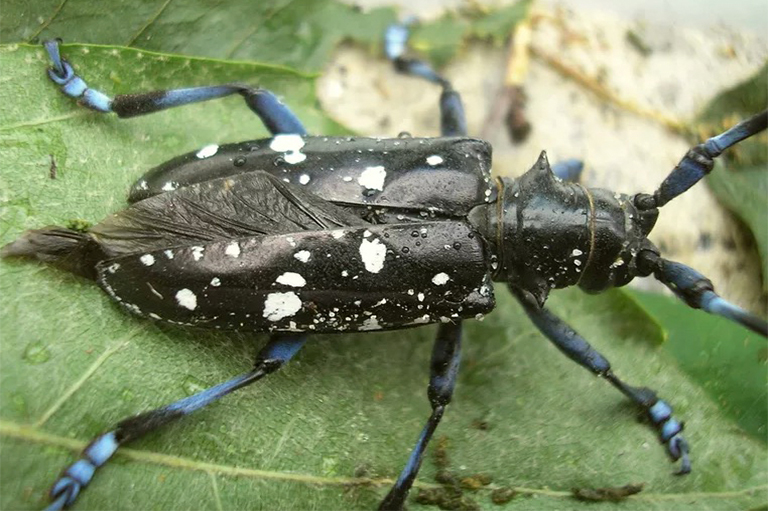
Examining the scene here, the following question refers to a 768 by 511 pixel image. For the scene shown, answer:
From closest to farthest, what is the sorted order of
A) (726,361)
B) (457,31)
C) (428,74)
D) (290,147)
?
(290,147)
(726,361)
(428,74)
(457,31)

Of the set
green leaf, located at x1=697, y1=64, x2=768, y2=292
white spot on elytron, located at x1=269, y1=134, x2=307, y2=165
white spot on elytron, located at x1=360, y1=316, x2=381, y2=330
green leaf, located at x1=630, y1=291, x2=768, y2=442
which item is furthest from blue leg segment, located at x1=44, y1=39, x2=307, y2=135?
green leaf, located at x1=697, y1=64, x2=768, y2=292

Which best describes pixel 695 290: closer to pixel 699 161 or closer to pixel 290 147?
pixel 699 161

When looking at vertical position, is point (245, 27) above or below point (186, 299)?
above

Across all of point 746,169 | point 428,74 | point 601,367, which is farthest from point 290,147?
point 746,169

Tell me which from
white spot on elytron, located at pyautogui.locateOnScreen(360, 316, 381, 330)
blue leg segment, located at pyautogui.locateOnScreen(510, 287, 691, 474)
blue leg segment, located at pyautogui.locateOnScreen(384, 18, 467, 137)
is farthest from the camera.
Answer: blue leg segment, located at pyautogui.locateOnScreen(384, 18, 467, 137)

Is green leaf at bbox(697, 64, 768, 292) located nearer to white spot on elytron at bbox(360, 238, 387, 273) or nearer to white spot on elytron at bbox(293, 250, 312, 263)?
white spot on elytron at bbox(360, 238, 387, 273)
